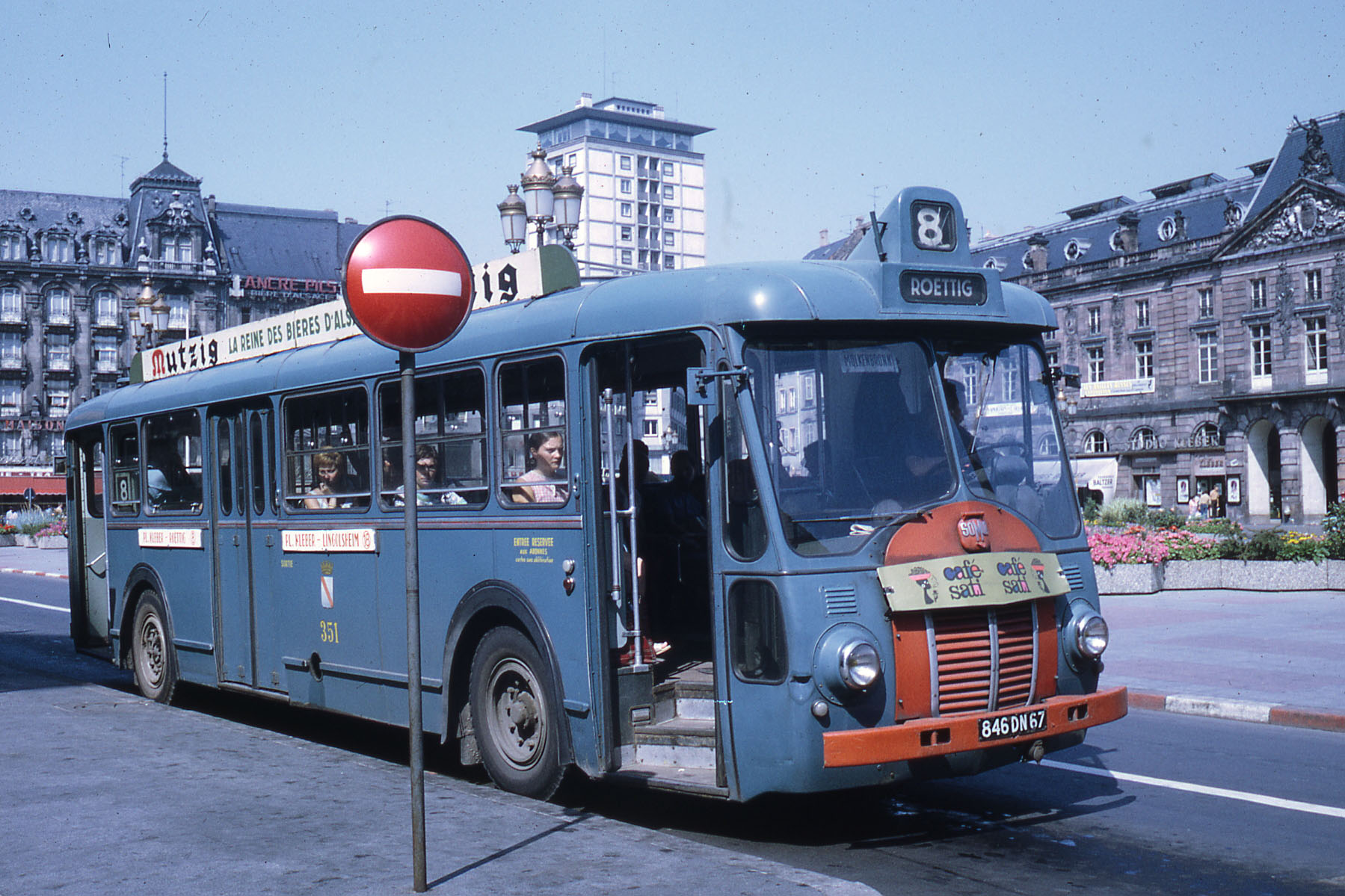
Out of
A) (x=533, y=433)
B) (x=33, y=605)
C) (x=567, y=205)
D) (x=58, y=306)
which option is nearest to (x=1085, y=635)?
(x=533, y=433)

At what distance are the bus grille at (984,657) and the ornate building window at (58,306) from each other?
10012 centimetres

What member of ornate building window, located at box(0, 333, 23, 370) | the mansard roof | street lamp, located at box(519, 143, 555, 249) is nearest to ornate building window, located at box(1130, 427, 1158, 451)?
the mansard roof

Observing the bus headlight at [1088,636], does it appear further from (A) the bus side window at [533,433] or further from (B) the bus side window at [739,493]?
(A) the bus side window at [533,433]

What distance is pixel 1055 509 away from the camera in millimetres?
8062

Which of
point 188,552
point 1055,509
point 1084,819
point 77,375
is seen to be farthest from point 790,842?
point 77,375

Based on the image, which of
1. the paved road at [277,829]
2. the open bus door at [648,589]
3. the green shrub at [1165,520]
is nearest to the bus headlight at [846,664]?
the open bus door at [648,589]

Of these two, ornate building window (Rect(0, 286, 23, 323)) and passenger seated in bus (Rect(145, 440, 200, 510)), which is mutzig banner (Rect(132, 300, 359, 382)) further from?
ornate building window (Rect(0, 286, 23, 323))

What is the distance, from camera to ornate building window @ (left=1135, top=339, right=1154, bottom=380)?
2965 inches

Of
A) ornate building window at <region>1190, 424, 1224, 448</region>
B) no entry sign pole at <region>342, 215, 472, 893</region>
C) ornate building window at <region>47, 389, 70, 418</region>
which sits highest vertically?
ornate building window at <region>47, 389, 70, 418</region>

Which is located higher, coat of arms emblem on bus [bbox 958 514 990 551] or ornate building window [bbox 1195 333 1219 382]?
ornate building window [bbox 1195 333 1219 382]

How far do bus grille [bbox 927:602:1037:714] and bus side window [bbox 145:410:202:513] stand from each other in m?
7.61

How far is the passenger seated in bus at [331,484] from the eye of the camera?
34.0 feet

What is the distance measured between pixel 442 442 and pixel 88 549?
771 cm

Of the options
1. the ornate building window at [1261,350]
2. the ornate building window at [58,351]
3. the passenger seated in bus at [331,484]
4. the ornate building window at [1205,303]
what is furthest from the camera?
the ornate building window at [58,351]
